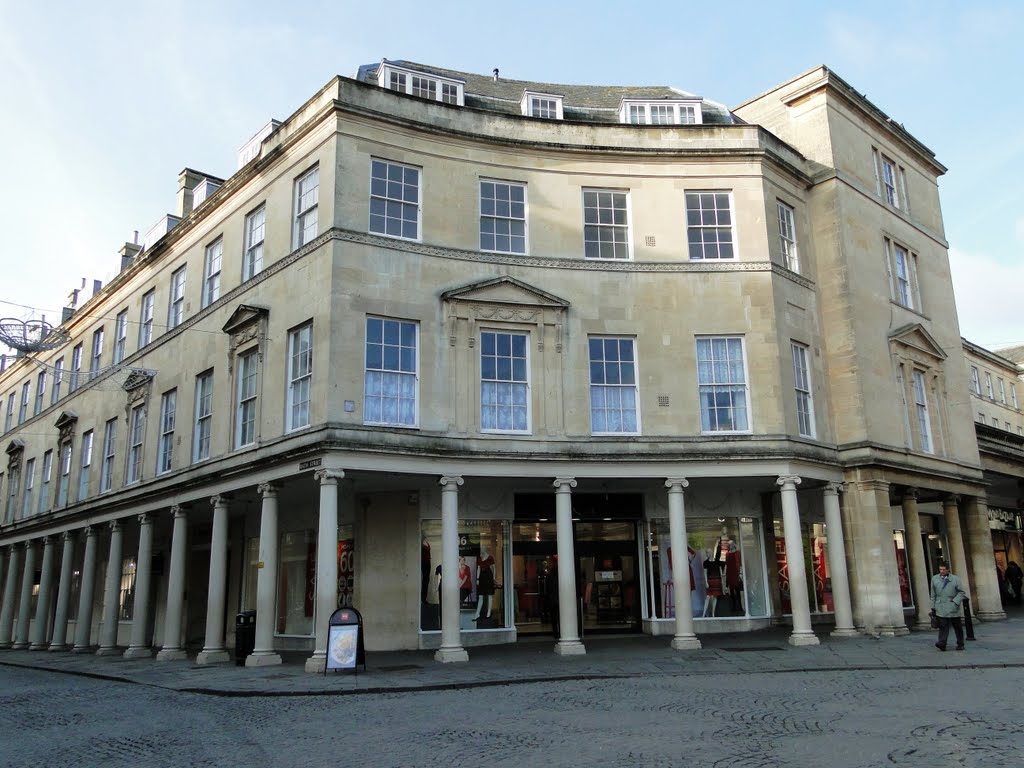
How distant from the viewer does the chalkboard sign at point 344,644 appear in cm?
1555

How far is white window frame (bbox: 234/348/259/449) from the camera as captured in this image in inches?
812

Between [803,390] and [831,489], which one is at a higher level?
[803,390]

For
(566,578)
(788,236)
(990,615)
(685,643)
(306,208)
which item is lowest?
(685,643)

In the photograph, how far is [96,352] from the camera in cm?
3170

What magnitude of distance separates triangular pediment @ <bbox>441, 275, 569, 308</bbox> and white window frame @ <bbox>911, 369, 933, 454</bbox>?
39.3ft

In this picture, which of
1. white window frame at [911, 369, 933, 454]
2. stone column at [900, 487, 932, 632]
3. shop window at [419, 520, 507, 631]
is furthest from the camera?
white window frame at [911, 369, 933, 454]

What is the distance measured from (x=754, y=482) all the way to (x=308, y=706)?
13.0m

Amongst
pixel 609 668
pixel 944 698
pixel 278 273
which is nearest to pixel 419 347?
pixel 278 273

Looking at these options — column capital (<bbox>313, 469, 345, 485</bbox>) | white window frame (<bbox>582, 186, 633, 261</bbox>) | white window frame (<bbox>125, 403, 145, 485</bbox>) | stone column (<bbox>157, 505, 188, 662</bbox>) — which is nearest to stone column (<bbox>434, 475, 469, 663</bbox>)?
column capital (<bbox>313, 469, 345, 485</bbox>)

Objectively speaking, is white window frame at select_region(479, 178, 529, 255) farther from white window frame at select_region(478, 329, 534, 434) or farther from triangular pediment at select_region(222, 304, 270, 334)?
triangular pediment at select_region(222, 304, 270, 334)

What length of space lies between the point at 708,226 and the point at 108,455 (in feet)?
67.6

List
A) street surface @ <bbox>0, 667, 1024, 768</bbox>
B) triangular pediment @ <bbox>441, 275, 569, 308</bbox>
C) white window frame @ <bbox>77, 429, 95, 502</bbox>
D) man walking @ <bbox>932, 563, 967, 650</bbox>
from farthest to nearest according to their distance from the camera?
white window frame @ <bbox>77, 429, 95, 502</bbox> → triangular pediment @ <bbox>441, 275, 569, 308</bbox> → man walking @ <bbox>932, 563, 967, 650</bbox> → street surface @ <bbox>0, 667, 1024, 768</bbox>

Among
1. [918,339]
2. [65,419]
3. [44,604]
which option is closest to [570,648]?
[918,339]

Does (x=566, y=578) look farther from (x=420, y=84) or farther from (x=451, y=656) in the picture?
(x=420, y=84)
